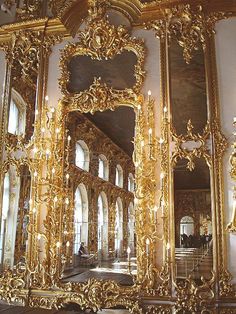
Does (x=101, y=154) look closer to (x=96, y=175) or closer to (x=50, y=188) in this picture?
(x=96, y=175)

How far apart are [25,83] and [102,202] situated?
9.21ft

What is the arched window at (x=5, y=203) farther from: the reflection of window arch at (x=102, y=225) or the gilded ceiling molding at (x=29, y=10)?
the gilded ceiling molding at (x=29, y=10)

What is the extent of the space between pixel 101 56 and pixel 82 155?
185cm

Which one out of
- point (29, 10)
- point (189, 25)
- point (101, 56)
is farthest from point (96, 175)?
point (29, 10)

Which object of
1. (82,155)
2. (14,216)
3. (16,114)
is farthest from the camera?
(16,114)

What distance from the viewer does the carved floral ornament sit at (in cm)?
645

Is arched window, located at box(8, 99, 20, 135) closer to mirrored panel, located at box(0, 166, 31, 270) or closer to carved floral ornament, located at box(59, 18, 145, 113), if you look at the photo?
mirrored panel, located at box(0, 166, 31, 270)

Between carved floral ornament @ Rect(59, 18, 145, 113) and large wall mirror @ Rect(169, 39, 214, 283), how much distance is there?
25.1 inches

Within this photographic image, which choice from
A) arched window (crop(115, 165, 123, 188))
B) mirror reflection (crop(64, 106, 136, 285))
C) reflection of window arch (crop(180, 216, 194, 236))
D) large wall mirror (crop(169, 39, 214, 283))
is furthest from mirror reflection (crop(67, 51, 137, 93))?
reflection of window arch (crop(180, 216, 194, 236))

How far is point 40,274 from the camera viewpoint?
6188 mm

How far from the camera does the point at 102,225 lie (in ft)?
20.1

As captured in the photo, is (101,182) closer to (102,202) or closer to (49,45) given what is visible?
(102,202)

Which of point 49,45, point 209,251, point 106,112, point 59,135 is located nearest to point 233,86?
point 106,112

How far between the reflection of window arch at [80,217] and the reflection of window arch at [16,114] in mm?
1728
